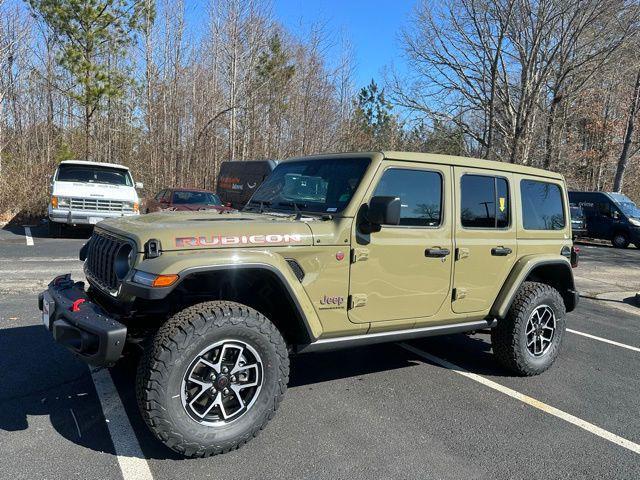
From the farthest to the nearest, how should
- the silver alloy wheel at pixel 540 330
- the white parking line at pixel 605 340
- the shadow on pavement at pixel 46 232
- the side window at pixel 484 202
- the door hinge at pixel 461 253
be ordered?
the shadow on pavement at pixel 46 232
the white parking line at pixel 605 340
the silver alloy wheel at pixel 540 330
the side window at pixel 484 202
the door hinge at pixel 461 253

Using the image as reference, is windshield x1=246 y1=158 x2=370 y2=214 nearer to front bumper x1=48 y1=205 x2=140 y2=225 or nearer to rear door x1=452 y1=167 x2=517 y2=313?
rear door x1=452 y1=167 x2=517 y2=313

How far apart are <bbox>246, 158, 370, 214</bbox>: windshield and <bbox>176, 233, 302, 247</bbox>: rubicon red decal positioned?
1.50 ft

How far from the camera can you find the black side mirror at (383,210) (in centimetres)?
330

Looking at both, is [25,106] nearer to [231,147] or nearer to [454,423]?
[231,147]

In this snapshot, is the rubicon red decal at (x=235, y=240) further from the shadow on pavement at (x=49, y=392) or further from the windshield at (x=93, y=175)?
the windshield at (x=93, y=175)

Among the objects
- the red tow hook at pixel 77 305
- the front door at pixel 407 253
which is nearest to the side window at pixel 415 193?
the front door at pixel 407 253

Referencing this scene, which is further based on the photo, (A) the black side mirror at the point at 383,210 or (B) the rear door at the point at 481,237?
(B) the rear door at the point at 481,237

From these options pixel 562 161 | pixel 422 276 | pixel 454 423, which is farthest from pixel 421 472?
pixel 562 161

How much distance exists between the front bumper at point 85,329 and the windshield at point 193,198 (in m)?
11.6

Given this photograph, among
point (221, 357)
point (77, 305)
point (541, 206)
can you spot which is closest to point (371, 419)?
point (221, 357)

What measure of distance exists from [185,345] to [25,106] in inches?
920

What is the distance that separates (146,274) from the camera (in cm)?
288

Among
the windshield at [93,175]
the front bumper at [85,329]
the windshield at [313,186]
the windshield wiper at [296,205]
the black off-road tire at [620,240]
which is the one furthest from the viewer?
the black off-road tire at [620,240]

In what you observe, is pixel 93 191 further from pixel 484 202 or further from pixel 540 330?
pixel 540 330
